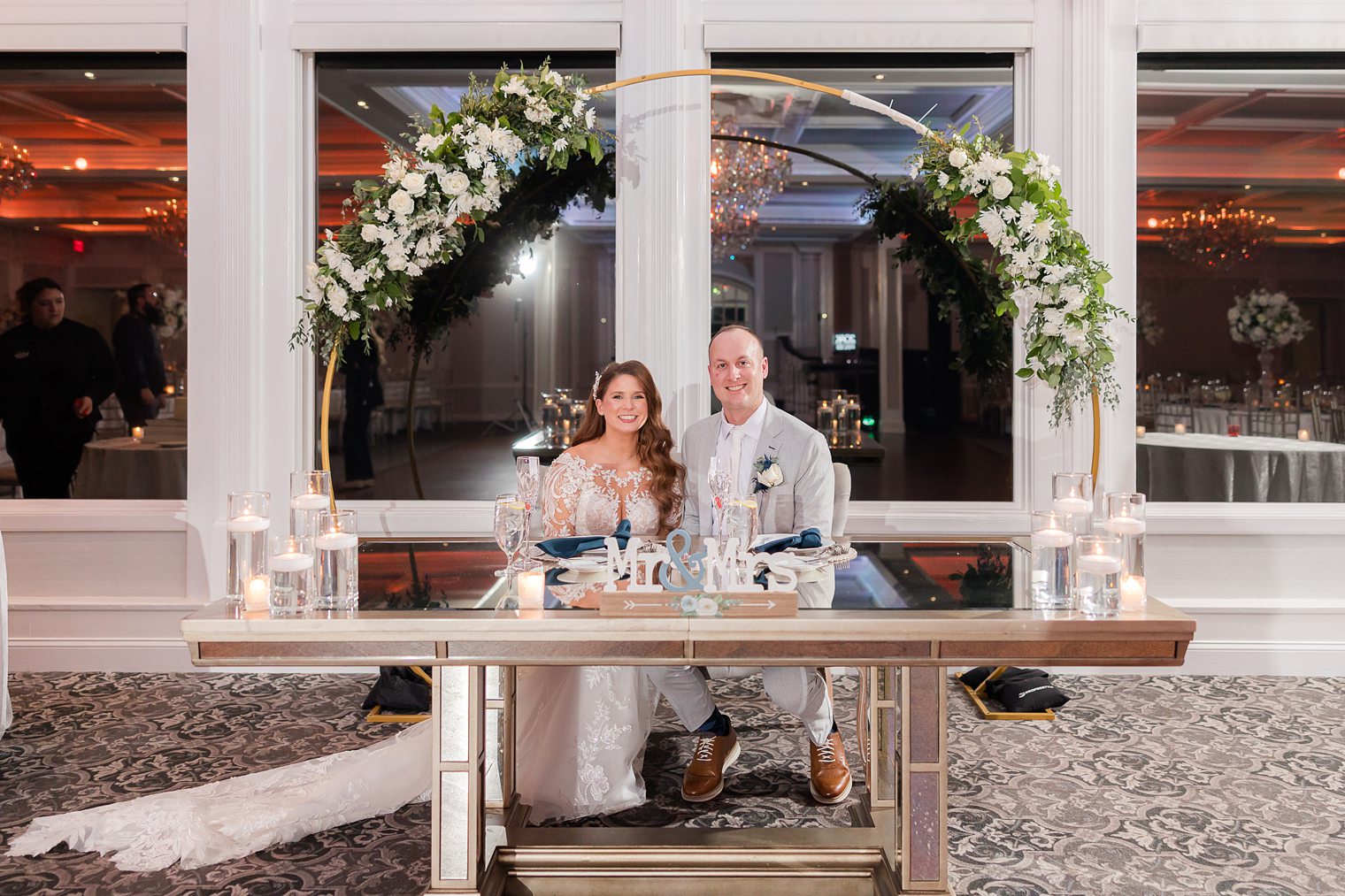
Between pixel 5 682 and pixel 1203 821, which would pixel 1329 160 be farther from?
pixel 5 682

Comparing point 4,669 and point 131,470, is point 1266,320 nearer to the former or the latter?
point 131,470

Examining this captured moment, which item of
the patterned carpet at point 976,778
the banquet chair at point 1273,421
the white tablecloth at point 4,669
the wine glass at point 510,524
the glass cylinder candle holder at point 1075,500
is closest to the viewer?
the glass cylinder candle holder at point 1075,500

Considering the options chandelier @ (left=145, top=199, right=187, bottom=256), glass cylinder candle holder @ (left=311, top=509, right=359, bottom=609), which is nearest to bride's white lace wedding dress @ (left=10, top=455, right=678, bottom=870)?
glass cylinder candle holder @ (left=311, top=509, right=359, bottom=609)

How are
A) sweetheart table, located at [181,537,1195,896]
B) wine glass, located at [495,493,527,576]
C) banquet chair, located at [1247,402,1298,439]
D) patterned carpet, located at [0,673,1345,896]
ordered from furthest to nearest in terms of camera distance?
1. banquet chair, located at [1247,402,1298,439]
2. patterned carpet, located at [0,673,1345,896]
3. wine glass, located at [495,493,527,576]
4. sweetheart table, located at [181,537,1195,896]

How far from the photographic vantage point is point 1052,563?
253cm

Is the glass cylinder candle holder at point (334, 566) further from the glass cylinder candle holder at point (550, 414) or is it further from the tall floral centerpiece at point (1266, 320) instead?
the tall floral centerpiece at point (1266, 320)

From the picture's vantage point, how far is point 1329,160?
5352 millimetres

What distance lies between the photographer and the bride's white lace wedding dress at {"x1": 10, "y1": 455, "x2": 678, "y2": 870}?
3117 millimetres

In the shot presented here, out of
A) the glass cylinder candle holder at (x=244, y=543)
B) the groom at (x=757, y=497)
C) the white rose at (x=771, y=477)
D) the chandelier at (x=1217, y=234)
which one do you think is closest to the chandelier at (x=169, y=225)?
the groom at (x=757, y=497)

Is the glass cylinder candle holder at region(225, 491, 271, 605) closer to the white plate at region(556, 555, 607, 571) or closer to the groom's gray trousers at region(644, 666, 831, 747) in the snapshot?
the white plate at region(556, 555, 607, 571)

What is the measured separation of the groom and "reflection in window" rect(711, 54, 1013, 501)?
1.62 meters

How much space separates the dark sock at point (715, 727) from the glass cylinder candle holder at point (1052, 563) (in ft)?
4.53

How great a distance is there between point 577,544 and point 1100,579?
4.20 ft

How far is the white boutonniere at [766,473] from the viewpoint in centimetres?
350
